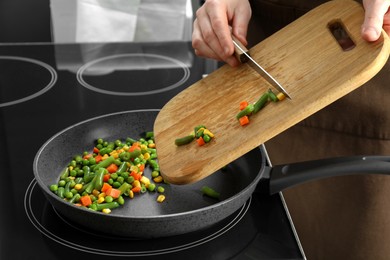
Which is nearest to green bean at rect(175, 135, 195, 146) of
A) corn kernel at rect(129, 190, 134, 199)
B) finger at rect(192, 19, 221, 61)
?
corn kernel at rect(129, 190, 134, 199)

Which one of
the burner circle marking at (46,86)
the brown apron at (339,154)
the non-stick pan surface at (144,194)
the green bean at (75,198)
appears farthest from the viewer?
the burner circle marking at (46,86)

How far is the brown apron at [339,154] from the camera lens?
1207 millimetres

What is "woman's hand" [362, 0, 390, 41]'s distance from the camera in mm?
882

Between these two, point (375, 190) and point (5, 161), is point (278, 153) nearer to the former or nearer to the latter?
point (375, 190)

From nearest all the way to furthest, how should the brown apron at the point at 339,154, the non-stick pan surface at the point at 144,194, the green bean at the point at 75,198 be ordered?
the non-stick pan surface at the point at 144,194, the green bean at the point at 75,198, the brown apron at the point at 339,154

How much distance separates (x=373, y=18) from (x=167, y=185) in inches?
16.9

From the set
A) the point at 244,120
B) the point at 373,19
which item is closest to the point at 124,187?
the point at 244,120

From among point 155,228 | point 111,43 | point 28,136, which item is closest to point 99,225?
point 155,228

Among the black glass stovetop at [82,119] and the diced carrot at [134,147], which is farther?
the diced carrot at [134,147]

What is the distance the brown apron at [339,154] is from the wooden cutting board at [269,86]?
8.0 inches

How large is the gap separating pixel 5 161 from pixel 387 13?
73cm

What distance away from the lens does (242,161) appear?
105cm

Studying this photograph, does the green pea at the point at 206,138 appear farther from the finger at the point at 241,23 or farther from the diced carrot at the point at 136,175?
the finger at the point at 241,23

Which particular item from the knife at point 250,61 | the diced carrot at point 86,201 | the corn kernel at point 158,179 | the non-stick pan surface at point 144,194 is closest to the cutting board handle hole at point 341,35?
the knife at point 250,61
